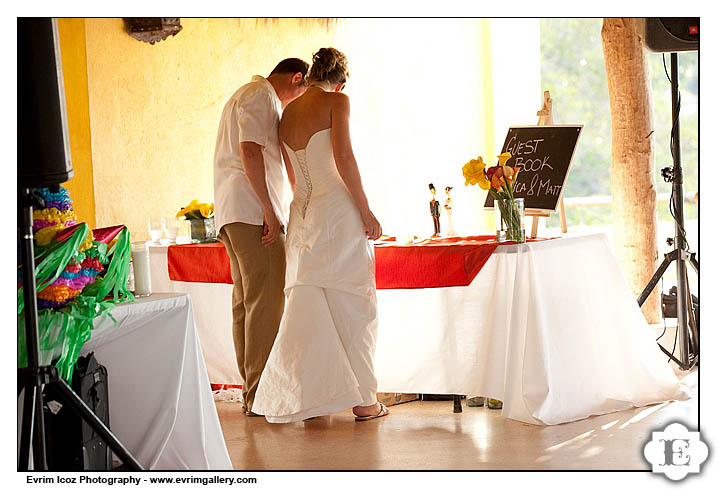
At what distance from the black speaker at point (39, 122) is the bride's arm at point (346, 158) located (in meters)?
1.49

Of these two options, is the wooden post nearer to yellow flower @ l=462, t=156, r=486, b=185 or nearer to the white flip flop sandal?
yellow flower @ l=462, t=156, r=486, b=185

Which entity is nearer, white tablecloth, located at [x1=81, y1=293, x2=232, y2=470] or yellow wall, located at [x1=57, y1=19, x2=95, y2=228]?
white tablecloth, located at [x1=81, y1=293, x2=232, y2=470]

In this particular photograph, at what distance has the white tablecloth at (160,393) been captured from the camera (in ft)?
9.05

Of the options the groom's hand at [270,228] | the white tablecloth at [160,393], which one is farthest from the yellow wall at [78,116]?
the white tablecloth at [160,393]

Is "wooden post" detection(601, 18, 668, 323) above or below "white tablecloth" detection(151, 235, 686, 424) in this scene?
above

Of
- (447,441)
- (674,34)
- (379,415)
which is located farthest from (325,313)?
(674,34)

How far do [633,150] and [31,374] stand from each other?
361 cm

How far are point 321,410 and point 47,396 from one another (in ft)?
4.21

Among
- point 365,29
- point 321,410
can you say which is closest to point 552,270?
point 321,410

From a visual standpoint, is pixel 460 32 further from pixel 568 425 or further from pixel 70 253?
pixel 70 253

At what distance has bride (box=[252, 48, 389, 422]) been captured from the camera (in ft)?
11.6

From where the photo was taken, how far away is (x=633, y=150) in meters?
4.78

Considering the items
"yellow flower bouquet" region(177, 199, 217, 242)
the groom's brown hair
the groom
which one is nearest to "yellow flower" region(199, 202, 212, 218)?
"yellow flower bouquet" region(177, 199, 217, 242)

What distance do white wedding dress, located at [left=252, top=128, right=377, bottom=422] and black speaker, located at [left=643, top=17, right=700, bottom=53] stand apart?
1.70 metres
